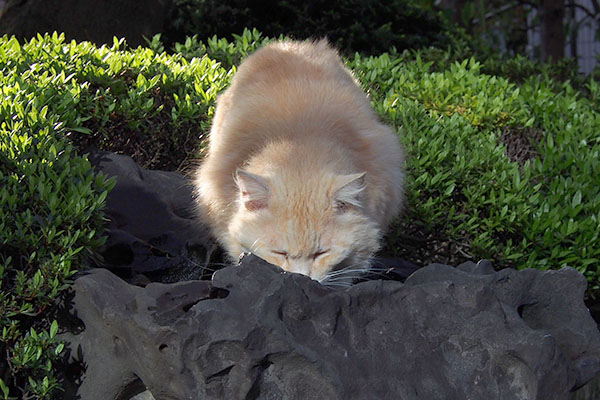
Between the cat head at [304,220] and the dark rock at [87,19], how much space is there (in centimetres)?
428

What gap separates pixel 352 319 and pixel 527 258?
2076mm

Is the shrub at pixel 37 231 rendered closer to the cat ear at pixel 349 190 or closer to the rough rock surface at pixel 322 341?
the rough rock surface at pixel 322 341

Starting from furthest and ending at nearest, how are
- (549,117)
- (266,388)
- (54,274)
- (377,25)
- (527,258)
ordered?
(377,25), (549,117), (527,258), (54,274), (266,388)

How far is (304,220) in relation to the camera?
3.41 meters

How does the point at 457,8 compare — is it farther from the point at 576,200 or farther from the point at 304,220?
the point at 304,220

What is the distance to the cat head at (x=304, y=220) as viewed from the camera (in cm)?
338

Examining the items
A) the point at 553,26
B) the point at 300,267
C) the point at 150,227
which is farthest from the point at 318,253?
the point at 553,26

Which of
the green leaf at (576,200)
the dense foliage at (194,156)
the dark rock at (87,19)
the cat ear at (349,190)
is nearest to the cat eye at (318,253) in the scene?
the cat ear at (349,190)

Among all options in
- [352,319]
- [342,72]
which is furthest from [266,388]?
[342,72]

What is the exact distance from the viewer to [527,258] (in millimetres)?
4582

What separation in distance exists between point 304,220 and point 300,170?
0.80ft

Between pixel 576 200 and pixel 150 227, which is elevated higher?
→ pixel 576 200

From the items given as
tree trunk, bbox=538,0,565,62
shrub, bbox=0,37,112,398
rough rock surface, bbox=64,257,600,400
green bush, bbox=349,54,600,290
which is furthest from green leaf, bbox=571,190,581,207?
tree trunk, bbox=538,0,565,62

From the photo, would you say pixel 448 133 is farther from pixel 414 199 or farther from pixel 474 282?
pixel 474 282
